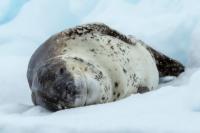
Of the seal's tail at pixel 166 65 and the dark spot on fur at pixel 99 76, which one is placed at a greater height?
the seal's tail at pixel 166 65

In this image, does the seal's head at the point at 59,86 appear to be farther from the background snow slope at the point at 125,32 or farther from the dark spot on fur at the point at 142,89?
the dark spot on fur at the point at 142,89

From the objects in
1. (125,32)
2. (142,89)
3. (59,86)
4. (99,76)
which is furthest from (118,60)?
(125,32)

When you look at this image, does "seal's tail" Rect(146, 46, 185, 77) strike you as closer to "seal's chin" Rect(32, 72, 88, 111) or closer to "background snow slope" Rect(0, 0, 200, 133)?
"background snow slope" Rect(0, 0, 200, 133)

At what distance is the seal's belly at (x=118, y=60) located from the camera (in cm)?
295

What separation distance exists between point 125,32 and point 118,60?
130 cm

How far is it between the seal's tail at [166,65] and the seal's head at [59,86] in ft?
4.35

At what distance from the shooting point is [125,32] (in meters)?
Answer: 4.43

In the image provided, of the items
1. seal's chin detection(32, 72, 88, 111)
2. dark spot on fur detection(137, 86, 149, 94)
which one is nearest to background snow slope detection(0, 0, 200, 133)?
seal's chin detection(32, 72, 88, 111)

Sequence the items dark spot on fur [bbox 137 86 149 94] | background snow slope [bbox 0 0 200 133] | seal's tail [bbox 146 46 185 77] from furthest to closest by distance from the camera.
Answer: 1. seal's tail [bbox 146 46 185 77]
2. dark spot on fur [bbox 137 86 149 94]
3. background snow slope [bbox 0 0 200 133]

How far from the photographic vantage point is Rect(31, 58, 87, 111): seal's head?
8.07ft

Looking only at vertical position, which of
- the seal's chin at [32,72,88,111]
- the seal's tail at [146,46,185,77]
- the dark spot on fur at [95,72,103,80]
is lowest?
the seal's chin at [32,72,88,111]

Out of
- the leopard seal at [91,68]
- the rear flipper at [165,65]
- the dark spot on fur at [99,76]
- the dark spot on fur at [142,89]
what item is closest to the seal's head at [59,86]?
the leopard seal at [91,68]
